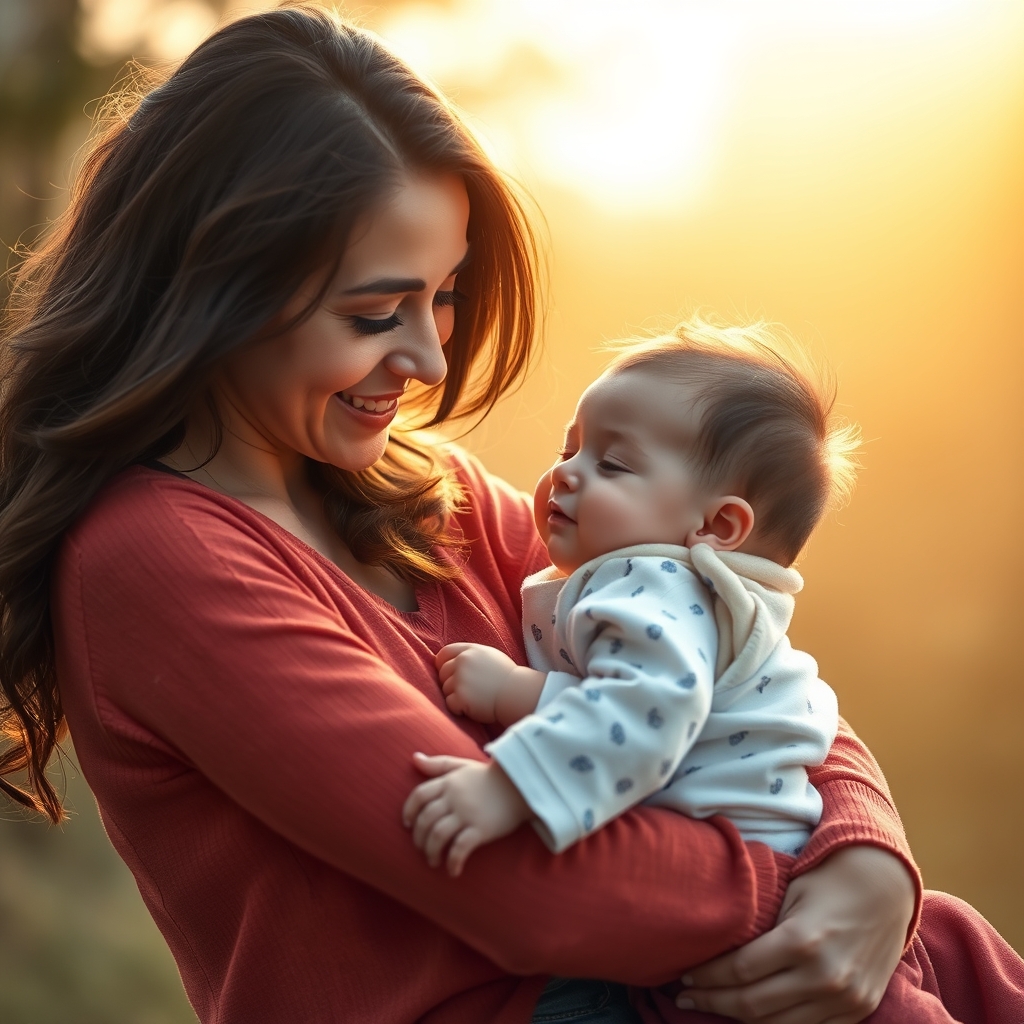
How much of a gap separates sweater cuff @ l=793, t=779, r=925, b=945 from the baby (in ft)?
0.09

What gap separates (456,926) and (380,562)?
568 millimetres

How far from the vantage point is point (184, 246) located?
1402 millimetres

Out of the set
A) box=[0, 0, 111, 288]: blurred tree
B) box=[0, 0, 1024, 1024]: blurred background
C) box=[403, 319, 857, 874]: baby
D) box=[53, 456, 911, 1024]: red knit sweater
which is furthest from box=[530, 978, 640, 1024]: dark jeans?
box=[0, 0, 111, 288]: blurred tree

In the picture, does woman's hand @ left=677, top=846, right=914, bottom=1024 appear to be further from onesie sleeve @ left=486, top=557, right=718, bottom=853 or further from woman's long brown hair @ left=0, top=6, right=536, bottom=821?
woman's long brown hair @ left=0, top=6, right=536, bottom=821

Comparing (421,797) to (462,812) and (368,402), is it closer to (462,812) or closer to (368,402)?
(462,812)

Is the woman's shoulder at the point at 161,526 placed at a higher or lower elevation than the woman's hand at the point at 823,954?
higher

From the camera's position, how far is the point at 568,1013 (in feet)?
4.33

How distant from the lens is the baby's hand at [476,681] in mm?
1379

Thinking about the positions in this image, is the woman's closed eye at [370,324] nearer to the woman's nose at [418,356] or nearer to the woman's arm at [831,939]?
the woman's nose at [418,356]

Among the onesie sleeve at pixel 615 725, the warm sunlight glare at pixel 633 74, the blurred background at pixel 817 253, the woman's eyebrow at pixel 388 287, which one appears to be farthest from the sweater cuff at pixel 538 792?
the warm sunlight glare at pixel 633 74

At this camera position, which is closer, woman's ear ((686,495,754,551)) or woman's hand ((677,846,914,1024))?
woman's hand ((677,846,914,1024))

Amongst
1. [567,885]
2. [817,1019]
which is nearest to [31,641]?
[567,885]

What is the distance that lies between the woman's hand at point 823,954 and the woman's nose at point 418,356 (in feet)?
2.47

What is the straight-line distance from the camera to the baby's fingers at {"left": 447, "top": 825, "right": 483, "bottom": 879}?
1.10 metres
